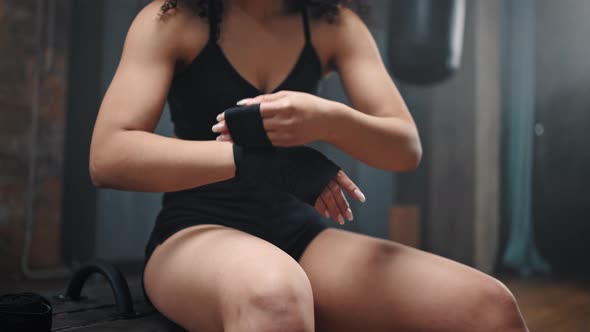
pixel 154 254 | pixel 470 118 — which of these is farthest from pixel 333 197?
pixel 470 118

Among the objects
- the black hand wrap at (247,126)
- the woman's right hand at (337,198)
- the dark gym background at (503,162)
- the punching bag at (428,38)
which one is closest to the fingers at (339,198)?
the woman's right hand at (337,198)

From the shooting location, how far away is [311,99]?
0.68 meters

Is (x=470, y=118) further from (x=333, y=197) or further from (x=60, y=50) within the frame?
(x=333, y=197)

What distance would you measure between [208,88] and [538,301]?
6.30 feet

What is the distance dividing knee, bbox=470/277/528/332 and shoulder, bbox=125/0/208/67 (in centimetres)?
53

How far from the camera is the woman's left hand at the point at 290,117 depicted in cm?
65

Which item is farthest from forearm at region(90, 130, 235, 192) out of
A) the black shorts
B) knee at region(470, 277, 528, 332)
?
knee at region(470, 277, 528, 332)

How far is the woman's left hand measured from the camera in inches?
25.7

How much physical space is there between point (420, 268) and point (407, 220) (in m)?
2.71

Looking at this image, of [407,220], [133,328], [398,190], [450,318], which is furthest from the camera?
[398,190]

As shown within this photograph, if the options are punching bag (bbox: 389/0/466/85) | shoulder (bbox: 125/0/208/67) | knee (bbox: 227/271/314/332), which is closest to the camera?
knee (bbox: 227/271/314/332)

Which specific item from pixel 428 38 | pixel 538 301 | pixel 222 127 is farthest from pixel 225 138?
pixel 428 38

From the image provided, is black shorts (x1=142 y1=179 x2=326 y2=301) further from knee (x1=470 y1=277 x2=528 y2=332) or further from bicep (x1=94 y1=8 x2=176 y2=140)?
knee (x1=470 y1=277 x2=528 y2=332)

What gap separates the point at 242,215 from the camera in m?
0.81
